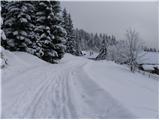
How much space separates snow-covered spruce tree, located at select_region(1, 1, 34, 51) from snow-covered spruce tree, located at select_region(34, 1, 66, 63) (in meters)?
2.08

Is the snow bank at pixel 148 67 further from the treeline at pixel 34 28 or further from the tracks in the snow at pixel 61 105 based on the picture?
the tracks in the snow at pixel 61 105

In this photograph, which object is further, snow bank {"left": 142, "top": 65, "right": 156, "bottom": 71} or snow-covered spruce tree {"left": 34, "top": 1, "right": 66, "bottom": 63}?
snow bank {"left": 142, "top": 65, "right": 156, "bottom": 71}

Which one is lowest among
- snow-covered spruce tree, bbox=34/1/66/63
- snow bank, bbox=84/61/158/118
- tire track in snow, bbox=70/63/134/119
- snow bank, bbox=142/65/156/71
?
snow bank, bbox=142/65/156/71

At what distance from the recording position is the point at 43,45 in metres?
31.2

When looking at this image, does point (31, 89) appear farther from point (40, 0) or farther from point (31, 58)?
point (40, 0)

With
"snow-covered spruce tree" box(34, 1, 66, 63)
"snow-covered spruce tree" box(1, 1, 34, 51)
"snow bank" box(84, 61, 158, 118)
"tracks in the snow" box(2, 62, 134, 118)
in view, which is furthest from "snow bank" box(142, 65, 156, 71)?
"tracks in the snow" box(2, 62, 134, 118)

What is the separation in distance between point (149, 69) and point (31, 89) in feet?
151

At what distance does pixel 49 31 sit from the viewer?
31.4m

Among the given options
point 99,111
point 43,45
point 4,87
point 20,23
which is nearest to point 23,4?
point 20,23

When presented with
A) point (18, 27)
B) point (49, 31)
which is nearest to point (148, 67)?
point (49, 31)

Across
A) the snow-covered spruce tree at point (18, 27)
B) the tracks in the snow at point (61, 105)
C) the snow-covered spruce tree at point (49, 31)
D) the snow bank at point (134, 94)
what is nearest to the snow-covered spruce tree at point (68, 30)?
the snow-covered spruce tree at point (49, 31)

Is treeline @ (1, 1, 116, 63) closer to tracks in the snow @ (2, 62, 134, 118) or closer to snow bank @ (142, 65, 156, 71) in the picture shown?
tracks in the snow @ (2, 62, 134, 118)

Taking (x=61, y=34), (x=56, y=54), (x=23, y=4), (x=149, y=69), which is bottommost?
(x=149, y=69)

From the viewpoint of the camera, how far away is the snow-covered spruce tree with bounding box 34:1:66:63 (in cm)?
3115
